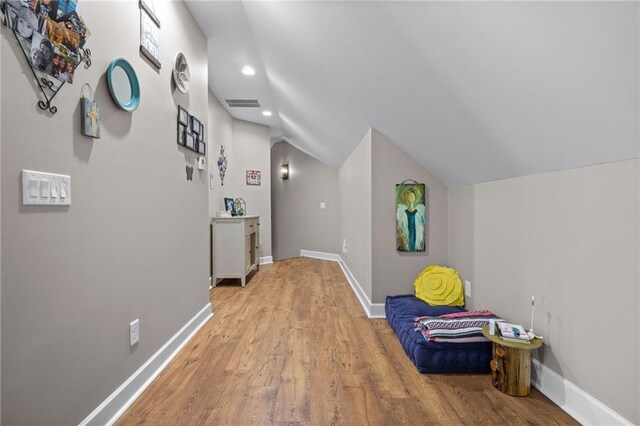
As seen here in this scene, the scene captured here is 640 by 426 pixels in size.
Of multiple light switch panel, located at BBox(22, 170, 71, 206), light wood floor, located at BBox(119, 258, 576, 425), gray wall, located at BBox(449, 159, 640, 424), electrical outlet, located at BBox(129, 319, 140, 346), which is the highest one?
multiple light switch panel, located at BBox(22, 170, 71, 206)

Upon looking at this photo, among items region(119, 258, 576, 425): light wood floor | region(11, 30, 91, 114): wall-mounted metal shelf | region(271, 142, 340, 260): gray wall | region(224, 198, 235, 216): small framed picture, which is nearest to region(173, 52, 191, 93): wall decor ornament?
region(11, 30, 91, 114): wall-mounted metal shelf

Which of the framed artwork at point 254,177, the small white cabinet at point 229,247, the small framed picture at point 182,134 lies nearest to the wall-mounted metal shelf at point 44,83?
the small framed picture at point 182,134

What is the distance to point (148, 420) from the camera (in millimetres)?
1417

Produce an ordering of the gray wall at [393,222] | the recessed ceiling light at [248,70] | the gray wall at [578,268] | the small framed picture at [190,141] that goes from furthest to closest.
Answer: the recessed ceiling light at [248,70], the gray wall at [393,222], the small framed picture at [190,141], the gray wall at [578,268]

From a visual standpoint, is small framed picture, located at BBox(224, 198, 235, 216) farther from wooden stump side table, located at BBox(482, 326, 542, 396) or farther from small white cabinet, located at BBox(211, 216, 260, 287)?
wooden stump side table, located at BBox(482, 326, 542, 396)

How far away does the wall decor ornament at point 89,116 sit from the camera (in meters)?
1.24

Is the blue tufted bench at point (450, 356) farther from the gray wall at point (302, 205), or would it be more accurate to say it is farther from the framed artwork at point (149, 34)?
the gray wall at point (302, 205)

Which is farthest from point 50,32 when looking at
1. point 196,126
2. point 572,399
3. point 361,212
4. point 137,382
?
point 361,212

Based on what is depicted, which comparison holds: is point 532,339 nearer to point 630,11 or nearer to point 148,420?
point 630,11

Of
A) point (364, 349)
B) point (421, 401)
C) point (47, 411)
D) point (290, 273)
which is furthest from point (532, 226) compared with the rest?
point (290, 273)

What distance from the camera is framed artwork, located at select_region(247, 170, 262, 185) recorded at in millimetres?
5402

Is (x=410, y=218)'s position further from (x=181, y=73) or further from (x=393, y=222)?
(x=181, y=73)

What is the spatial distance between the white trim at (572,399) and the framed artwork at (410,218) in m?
1.23

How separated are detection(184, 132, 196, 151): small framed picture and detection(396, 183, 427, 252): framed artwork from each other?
173 centimetres
